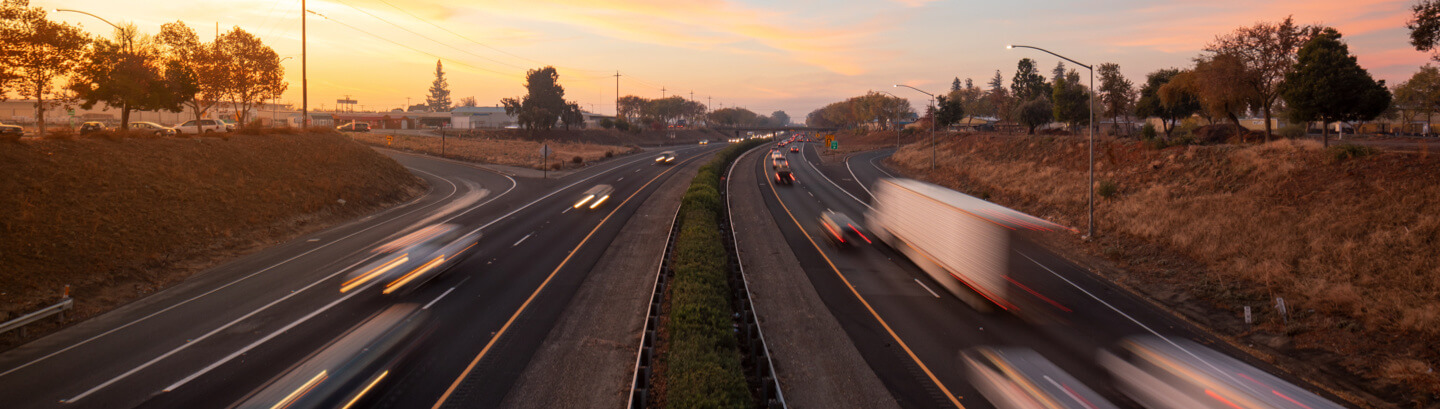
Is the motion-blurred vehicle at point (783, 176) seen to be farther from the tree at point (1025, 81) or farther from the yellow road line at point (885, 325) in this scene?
the tree at point (1025, 81)

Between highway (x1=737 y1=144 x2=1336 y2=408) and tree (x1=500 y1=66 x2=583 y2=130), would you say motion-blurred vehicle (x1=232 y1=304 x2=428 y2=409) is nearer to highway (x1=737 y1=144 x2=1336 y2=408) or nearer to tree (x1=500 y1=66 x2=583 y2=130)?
highway (x1=737 y1=144 x2=1336 y2=408)

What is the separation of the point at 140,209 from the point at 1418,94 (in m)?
104

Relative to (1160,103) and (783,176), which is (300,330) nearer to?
(783,176)

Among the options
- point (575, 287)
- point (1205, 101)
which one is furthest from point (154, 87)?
point (1205, 101)

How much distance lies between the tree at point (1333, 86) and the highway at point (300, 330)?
3600cm

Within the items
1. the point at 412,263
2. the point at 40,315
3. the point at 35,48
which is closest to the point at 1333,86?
the point at 412,263

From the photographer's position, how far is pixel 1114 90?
5291cm

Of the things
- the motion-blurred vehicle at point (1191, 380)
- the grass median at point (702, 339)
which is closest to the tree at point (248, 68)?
the grass median at point (702, 339)

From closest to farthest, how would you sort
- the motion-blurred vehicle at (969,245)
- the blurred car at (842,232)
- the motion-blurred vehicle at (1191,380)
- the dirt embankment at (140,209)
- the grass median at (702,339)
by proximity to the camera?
the grass median at (702,339)
the motion-blurred vehicle at (1191,380)
the motion-blurred vehicle at (969,245)
the dirt embankment at (140,209)
the blurred car at (842,232)

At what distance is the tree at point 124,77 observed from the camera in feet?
105

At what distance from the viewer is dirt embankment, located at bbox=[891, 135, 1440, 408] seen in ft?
47.9

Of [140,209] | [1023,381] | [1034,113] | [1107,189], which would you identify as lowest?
[1023,381]

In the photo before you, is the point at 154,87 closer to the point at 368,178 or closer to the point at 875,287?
the point at 368,178

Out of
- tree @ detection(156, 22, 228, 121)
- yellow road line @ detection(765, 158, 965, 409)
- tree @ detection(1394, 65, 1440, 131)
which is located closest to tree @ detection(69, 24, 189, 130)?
tree @ detection(156, 22, 228, 121)
